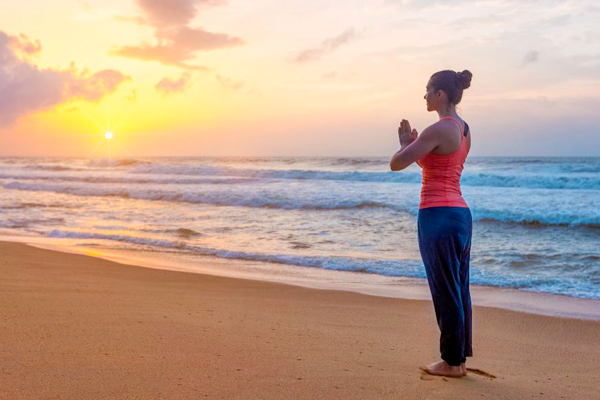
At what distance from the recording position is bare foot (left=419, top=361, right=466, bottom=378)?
3.44 metres

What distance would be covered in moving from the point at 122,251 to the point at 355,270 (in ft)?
12.8

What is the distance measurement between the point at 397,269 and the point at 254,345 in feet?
14.6

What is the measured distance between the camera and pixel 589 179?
95.3 ft

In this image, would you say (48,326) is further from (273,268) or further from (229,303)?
(273,268)

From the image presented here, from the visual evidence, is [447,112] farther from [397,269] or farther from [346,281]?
[397,269]

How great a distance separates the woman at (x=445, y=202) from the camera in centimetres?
322

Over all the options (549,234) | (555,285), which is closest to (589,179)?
(549,234)

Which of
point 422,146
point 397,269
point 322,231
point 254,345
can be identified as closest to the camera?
point 422,146

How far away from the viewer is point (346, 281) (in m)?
Result: 7.26

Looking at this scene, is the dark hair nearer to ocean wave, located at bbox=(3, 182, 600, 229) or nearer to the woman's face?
the woman's face

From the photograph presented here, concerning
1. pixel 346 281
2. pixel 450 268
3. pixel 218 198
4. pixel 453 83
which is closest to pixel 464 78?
pixel 453 83

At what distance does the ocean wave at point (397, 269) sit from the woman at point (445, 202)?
3849 mm

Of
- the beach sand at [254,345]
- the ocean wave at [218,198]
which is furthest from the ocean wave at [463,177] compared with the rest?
the beach sand at [254,345]

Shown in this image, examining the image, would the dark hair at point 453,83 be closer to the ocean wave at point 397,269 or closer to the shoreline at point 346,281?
the shoreline at point 346,281
